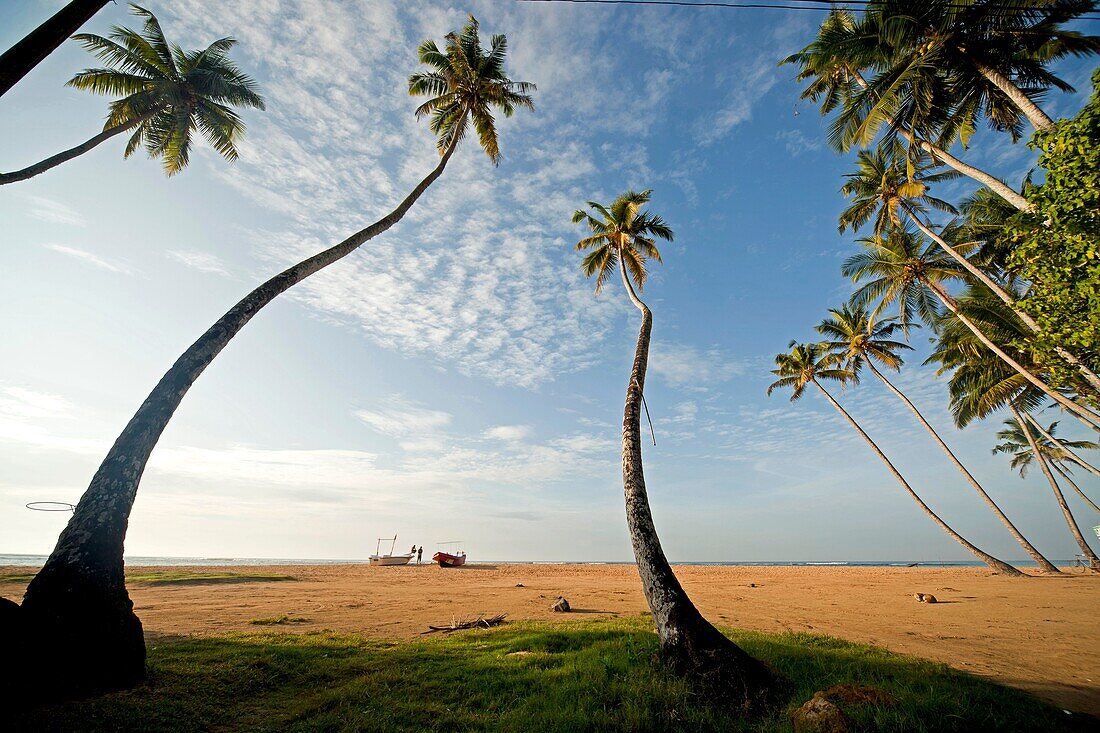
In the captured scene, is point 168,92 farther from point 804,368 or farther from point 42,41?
point 804,368

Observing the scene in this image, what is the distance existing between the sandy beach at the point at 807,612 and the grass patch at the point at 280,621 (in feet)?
0.94

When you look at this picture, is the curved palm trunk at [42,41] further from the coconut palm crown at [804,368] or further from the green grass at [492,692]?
the coconut palm crown at [804,368]

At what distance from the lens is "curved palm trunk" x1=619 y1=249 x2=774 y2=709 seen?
5.73 metres

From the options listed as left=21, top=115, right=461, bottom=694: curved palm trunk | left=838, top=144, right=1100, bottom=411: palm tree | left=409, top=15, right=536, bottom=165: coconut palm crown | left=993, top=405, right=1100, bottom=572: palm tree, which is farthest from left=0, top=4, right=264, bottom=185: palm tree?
left=993, top=405, right=1100, bottom=572: palm tree

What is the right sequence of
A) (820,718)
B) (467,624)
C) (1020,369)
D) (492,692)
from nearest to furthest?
1. (820,718)
2. (492,692)
3. (467,624)
4. (1020,369)

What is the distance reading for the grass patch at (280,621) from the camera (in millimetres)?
11118

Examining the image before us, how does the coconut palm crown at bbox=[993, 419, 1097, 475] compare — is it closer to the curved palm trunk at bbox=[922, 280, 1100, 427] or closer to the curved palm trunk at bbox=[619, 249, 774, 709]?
the curved palm trunk at bbox=[922, 280, 1100, 427]

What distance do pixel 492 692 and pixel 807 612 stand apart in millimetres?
12407

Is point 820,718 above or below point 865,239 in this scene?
below

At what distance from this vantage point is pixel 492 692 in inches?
242

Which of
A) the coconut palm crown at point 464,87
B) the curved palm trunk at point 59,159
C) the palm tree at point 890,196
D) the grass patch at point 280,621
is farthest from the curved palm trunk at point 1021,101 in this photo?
the curved palm trunk at point 59,159

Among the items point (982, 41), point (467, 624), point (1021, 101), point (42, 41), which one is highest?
point (982, 41)

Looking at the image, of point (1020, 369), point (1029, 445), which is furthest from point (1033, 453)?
point (1020, 369)

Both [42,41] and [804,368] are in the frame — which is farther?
[804,368]
